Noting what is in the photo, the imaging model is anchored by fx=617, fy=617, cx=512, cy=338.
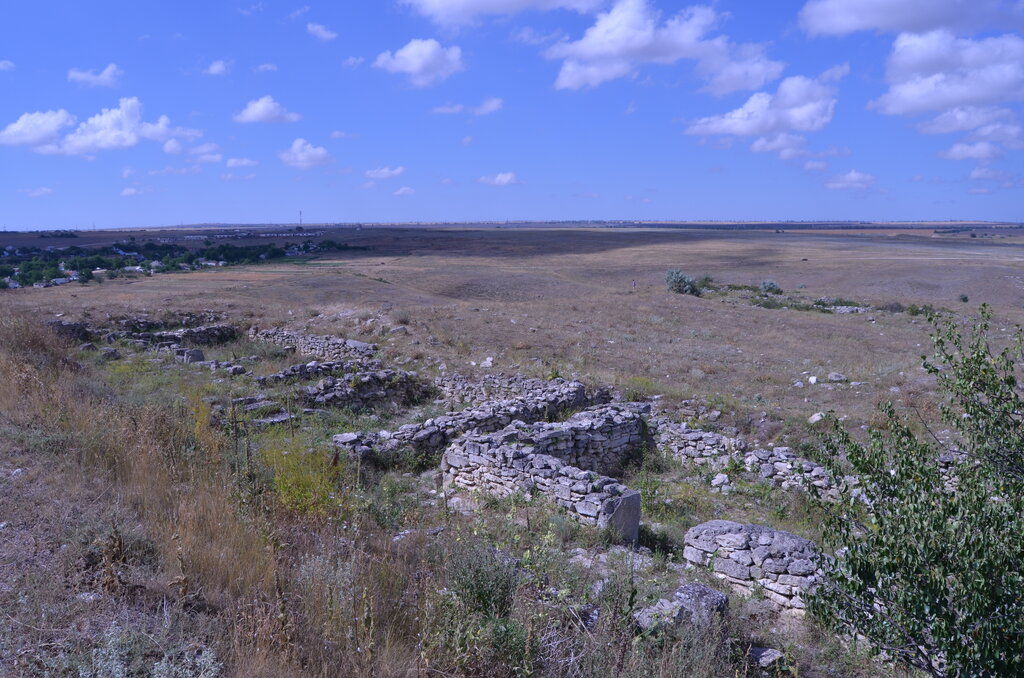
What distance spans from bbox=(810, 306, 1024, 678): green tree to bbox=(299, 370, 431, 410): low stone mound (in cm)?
1078

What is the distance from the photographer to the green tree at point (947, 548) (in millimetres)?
3096

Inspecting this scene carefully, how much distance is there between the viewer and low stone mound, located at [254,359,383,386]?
47.2 ft

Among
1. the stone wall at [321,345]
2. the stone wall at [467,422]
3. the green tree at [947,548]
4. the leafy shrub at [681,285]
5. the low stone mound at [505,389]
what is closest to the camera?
the green tree at [947,548]

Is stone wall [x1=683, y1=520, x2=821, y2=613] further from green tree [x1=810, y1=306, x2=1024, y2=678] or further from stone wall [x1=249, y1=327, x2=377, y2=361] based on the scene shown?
stone wall [x1=249, y1=327, x2=377, y2=361]

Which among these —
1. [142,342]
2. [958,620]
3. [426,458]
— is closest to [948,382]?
[958,620]

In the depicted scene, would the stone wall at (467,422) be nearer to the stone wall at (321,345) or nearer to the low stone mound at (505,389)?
the low stone mound at (505,389)

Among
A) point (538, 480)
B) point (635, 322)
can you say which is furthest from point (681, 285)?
point (538, 480)

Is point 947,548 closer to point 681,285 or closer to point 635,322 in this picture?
point 635,322

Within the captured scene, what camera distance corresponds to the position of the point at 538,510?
25.0 feet

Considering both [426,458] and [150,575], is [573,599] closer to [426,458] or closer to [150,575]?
[150,575]

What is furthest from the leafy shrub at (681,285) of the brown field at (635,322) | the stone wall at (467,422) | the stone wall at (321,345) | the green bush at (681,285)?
the stone wall at (467,422)

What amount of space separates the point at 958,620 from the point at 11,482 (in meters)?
6.64

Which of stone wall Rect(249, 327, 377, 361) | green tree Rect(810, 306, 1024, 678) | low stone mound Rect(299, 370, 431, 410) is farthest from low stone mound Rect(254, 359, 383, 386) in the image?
green tree Rect(810, 306, 1024, 678)

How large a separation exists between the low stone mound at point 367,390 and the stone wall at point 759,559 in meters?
8.39
